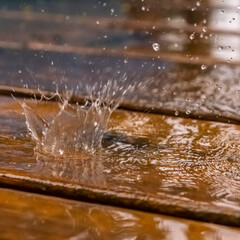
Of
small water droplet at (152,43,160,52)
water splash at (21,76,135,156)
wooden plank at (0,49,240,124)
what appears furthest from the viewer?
small water droplet at (152,43,160,52)

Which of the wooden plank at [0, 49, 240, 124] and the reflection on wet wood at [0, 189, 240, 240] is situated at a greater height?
the reflection on wet wood at [0, 189, 240, 240]

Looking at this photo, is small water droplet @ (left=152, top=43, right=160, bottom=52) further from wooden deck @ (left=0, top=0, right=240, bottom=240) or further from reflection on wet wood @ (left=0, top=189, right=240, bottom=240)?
reflection on wet wood @ (left=0, top=189, right=240, bottom=240)

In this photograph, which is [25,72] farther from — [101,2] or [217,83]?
[101,2]

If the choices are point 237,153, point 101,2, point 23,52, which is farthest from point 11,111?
point 101,2

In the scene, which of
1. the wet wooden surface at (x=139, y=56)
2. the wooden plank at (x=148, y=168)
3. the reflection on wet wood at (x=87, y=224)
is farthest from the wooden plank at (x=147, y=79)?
the reflection on wet wood at (x=87, y=224)

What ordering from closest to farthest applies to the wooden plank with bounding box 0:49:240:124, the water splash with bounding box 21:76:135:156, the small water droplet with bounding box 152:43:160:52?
the water splash with bounding box 21:76:135:156, the wooden plank with bounding box 0:49:240:124, the small water droplet with bounding box 152:43:160:52

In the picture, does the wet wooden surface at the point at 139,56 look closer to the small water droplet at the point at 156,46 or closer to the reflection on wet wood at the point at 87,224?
the small water droplet at the point at 156,46

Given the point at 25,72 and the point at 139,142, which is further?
the point at 25,72

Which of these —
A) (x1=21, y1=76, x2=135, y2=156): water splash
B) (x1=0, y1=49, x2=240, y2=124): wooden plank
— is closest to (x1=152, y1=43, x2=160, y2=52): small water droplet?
(x1=0, y1=49, x2=240, y2=124): wooden plank
